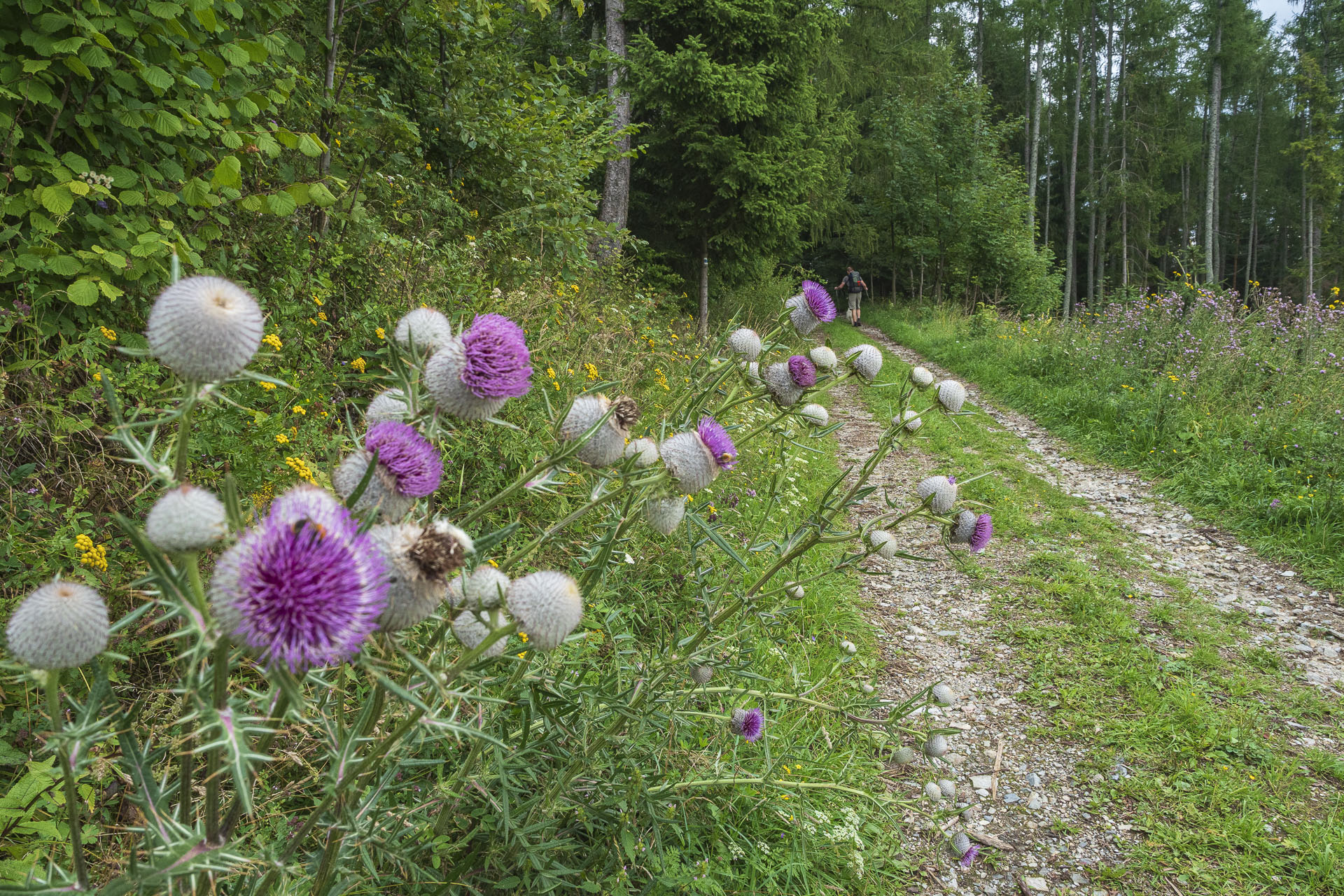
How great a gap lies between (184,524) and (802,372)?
1.47m

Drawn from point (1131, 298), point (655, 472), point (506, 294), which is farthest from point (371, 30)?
point (1131, 298)

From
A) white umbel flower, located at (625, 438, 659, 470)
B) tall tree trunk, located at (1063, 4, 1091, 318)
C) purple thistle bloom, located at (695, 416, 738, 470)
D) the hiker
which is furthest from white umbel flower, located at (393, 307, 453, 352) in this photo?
tall tree trunk, located at (1063, 4, 1091, 318)

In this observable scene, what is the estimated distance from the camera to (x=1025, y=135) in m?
36.6

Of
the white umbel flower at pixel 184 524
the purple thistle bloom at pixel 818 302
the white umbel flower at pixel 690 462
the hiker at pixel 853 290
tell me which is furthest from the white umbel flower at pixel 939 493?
the hiker at pixel 853 290

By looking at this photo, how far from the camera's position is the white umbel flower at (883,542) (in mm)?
2236

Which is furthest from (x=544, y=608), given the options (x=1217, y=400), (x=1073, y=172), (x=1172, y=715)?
(x=1073, y=172)

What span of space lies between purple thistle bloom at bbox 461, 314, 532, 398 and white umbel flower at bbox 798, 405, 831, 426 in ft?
3.10

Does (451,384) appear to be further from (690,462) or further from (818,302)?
(818,302)

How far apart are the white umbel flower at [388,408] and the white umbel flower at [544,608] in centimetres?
Result: 40

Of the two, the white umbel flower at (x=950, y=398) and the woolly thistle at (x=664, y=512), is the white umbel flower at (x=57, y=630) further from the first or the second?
the white umbel flower at (x=950, y=398)

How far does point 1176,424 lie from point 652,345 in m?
5.96

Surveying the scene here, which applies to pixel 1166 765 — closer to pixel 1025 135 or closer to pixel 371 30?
pixel 371 30

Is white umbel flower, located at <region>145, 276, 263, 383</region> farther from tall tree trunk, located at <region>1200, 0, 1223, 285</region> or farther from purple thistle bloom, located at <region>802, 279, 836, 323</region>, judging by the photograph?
tall tree trunk, located at <region>1200, 0, 1223, 285</region>

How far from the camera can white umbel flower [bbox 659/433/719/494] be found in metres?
1.56
